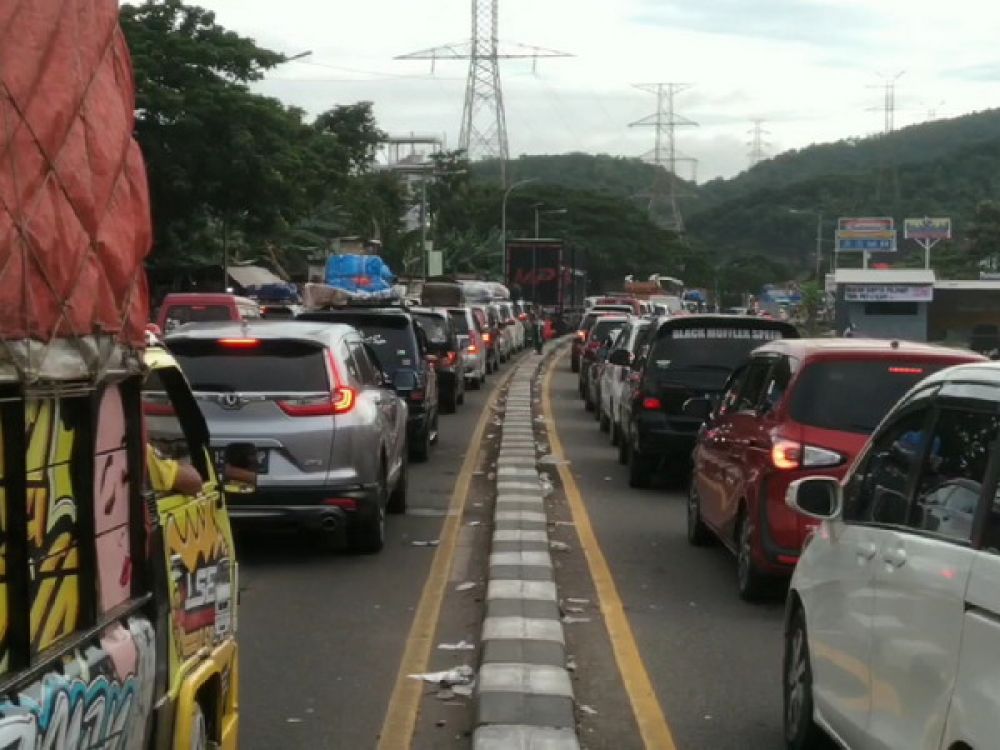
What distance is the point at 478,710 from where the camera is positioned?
7.51 meters

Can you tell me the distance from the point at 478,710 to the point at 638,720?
0.78 metres

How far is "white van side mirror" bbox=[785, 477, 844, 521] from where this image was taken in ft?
21.8

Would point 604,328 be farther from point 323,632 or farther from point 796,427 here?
point 323,632

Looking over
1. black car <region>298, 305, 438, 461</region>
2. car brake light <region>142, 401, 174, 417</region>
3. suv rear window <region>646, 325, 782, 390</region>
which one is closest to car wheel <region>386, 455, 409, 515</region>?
suv rear window <region>646, 325, 782, 390</region>

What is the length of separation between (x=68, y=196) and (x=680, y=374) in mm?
13487

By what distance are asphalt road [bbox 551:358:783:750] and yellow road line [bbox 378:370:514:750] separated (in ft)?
2.62

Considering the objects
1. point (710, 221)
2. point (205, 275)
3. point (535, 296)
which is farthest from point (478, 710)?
point (710, 221)

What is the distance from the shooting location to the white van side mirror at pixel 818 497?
6.64 metres

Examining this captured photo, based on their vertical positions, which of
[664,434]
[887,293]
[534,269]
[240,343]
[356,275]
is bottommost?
[887,293]

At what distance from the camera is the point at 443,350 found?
26.8m

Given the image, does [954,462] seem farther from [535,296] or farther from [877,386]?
[535,296]

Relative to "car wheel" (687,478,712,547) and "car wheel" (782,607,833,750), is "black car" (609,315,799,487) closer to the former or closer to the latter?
"car wheel" (687,478,712,547)

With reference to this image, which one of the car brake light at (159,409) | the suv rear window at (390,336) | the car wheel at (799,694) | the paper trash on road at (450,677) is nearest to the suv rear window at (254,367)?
the paper trash on road at (450,677)

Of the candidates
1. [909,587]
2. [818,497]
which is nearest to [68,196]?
[909,587]
